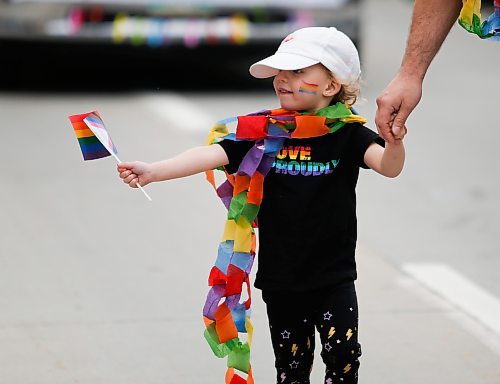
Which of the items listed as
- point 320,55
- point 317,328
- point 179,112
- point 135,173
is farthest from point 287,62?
point 179,112

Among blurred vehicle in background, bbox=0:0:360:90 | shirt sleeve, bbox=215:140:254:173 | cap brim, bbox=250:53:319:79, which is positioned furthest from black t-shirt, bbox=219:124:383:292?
blurred vehicle in background, bbox=0:0:360:90

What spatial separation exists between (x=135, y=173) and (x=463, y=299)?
2344mm

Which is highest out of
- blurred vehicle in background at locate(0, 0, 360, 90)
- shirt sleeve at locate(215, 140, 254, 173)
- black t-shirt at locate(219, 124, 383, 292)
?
shirt sleeve at locate(215, 140, 254, 173)

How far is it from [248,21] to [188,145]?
8.29 ft

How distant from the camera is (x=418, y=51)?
13.0 feet

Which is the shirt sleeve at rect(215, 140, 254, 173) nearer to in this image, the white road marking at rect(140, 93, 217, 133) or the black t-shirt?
the black t-shirt

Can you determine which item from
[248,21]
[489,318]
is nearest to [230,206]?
[489,318]

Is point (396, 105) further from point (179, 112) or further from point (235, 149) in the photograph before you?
point (179, 112)

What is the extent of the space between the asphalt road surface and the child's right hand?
994 millimetres

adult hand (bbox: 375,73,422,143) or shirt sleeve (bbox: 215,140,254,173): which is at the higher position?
adult hand (bbox: 375,73,422,143)

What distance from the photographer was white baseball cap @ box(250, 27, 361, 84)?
144 inches

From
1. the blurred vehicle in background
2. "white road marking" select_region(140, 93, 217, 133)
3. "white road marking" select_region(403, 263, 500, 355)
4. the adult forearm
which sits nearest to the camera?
the adult forearm

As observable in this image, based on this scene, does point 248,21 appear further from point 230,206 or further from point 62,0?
point 230,206

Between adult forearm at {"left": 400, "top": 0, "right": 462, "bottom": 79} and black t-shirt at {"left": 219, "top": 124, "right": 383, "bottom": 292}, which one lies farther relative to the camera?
adult forearm at {"left": 400, "top": 0, "right": 462, "bottom": 79}
